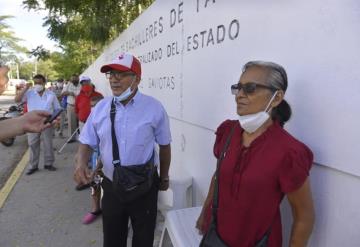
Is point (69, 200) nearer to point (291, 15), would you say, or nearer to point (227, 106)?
point (227, 106)

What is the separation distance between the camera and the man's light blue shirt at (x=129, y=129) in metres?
2.64

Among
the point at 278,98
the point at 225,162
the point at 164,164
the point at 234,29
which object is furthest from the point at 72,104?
the point at 278,98

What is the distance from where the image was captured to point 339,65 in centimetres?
166

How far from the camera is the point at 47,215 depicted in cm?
468

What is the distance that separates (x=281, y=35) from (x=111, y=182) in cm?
159

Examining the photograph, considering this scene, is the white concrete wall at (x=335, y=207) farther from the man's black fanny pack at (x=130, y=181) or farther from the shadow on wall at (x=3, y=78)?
the shadow on wall at (x=3, y=78)

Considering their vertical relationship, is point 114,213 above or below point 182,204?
above

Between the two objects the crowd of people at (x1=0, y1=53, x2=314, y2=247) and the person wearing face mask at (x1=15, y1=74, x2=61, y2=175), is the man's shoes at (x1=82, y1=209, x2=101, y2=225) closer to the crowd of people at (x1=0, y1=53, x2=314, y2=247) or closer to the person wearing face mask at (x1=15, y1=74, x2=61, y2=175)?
the crowd of people at (x1=0, y1=53, x2=314, y2=247)

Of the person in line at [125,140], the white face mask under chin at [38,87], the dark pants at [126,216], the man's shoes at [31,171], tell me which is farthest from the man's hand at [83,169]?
the man's shoes at [31,171]

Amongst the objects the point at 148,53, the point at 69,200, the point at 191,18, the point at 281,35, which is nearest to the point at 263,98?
the point at 281,35

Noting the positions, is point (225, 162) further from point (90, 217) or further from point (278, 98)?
point (90, 217)

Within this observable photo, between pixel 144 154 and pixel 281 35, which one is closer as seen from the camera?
pixel 281 35

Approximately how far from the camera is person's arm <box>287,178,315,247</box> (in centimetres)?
164

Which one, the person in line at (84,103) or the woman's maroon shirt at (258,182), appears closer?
the woman's maroon shirt at (258,182)
